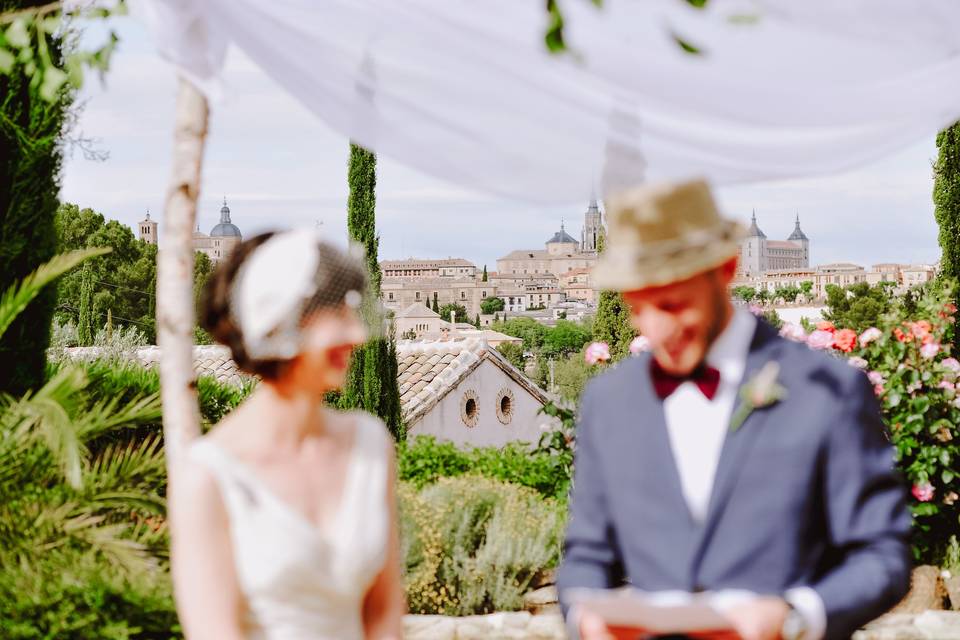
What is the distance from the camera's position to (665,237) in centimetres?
178

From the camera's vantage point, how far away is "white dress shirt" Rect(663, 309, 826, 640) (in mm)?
1801

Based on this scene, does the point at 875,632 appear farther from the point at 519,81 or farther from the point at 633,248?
the point at 633,248

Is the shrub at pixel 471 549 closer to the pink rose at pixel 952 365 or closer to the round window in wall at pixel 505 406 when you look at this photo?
the pink rose at pixel 952 365

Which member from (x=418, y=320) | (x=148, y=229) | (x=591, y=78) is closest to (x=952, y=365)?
(x=591, y=78)

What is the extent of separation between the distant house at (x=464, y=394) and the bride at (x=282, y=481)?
15.8 m

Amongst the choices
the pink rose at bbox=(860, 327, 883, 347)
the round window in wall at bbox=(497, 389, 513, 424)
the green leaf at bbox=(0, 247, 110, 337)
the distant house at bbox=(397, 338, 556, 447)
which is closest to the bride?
the green leaf at bbox=(0, 247, 110, 337)

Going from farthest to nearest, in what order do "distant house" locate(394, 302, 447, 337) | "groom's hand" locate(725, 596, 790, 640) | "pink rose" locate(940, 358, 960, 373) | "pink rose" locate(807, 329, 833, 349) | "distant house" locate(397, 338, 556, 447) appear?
"distant house" locate(394, 302, 447, 337) < "distant house" locate(397, 338, 556, 447) < "pink rose" locate(940, 358, 960, 373) < "pink rose" locate(807, 329, 833, 349) < "groom's hand" locate(725, 596, 790, 640)

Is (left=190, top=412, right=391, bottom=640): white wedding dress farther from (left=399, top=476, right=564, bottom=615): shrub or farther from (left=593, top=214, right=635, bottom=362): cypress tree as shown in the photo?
(left=593, top=214, right=635, bottom=362): cypress tree

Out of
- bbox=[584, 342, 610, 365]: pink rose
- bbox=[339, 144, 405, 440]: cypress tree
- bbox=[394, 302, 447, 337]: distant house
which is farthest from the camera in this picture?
bbox=[394, 302, 447, 337]: distant house

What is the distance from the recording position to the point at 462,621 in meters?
5.58

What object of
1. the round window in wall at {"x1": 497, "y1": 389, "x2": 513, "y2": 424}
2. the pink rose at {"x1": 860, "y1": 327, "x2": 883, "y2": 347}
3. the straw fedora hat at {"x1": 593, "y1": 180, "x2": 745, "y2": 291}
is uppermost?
the straw fedora hat at {"x1": 593, "y1": 180, "x2": 745, "y2": 291}

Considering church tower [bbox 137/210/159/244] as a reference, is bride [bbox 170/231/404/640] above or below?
below

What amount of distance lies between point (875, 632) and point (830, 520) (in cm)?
407

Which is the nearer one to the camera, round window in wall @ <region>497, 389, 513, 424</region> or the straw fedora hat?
the straw fedora hat
